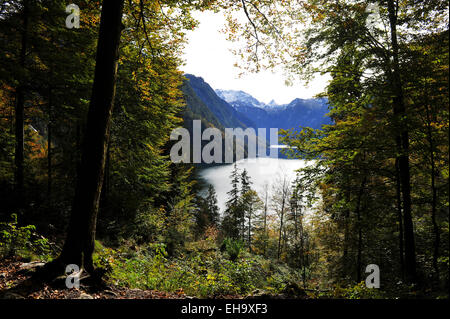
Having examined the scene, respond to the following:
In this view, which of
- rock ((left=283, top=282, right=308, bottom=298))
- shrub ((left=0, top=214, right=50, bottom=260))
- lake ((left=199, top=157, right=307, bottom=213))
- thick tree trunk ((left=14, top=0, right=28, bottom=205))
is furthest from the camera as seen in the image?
lake ((left=199, top=157, right=307, bottom=213))

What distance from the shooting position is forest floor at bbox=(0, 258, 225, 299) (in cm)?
289

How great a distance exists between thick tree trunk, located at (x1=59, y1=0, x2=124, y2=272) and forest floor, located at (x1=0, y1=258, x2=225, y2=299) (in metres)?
0.44

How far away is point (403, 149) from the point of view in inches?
188

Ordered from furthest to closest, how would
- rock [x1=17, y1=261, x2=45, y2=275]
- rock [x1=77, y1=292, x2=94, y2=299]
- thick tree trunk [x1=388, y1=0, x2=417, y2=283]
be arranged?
1. thick tree trunk [x1=388, y1=0, x2=417, y2=283]
2. rock [x1=17, y1=261, x2=45, y2=275]
3. rock [x1=77, y1=292, x2=94, y2=299]

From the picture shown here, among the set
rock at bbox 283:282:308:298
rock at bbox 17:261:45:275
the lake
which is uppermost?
rock at bbox 17:261:45:275

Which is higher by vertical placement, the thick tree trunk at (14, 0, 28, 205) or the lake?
the thick tree trunk at (14, 0, 28, 205)

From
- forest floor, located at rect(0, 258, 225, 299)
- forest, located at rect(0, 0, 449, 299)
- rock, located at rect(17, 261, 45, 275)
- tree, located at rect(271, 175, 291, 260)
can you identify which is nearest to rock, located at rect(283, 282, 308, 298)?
forest, located at rect(0, 0, 449, 299)

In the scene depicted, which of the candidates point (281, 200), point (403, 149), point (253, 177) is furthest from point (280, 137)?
point (253, 177)

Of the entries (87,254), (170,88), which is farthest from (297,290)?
(170,88)

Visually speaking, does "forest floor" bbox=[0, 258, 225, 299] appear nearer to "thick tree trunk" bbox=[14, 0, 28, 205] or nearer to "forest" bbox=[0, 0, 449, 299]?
"forest" bbox=[0, 0, 449, 299]

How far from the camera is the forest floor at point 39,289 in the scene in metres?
2.89

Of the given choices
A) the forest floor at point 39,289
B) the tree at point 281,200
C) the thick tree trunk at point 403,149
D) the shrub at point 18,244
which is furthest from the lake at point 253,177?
the forest floor at point 39,289

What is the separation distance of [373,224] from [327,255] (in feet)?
25.6

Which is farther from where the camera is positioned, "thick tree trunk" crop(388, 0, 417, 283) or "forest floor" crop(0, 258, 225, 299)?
"thick tree trunk" crop(388, 0, 417, 283)
